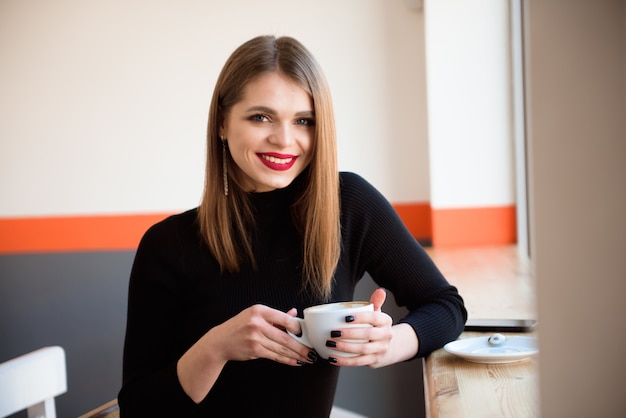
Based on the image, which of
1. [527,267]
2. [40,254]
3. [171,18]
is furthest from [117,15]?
[527,267]

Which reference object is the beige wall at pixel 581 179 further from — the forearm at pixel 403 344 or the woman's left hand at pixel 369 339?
the forearm at pixel 403 344

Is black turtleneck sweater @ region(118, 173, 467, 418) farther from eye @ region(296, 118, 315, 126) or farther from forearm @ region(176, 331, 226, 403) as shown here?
eye @ region(296, 118, 315, 126)

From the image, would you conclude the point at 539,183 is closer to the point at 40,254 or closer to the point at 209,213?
the point at 209,213

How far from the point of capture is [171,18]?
3.63 meters

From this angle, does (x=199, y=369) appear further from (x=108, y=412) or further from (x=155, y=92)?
(x=155, y=92)

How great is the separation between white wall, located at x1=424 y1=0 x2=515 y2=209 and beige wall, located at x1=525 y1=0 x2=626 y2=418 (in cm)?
272

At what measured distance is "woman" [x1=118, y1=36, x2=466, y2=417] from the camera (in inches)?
54.6

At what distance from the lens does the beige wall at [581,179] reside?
29cm

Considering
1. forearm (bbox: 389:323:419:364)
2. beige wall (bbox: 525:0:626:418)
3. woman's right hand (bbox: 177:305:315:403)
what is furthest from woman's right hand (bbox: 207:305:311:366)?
beige wall (bbox: 525:0:626:418)

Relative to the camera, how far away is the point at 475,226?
9.86ft

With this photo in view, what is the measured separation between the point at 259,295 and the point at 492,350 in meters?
0.50

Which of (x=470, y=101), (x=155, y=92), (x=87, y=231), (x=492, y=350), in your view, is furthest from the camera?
(x=87, y=231)

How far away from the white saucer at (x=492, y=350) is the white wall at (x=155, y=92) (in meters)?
2.04

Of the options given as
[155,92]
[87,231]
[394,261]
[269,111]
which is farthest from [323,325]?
[87,231]
